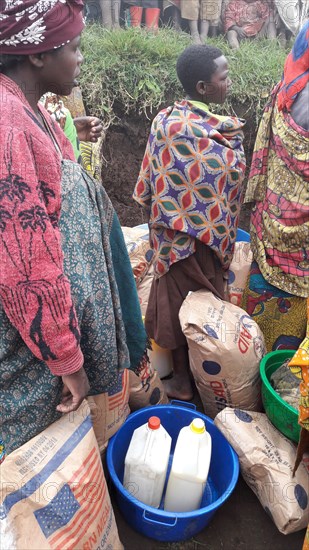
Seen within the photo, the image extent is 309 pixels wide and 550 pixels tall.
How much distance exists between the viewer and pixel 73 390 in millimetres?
1109

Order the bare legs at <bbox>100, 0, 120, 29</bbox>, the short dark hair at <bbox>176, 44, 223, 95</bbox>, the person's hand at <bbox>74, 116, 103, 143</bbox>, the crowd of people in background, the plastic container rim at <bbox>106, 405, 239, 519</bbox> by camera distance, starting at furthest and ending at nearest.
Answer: the crowd of people in background, the bare legs at <bbox>100, 0, 120, 29</bbox>, the person's hand at <bbox>74, 116, 103, 143</bbox>, the short dark hair at <bbox>176, 44, 223, 95</bbox>, the plastic container rim at <bbox>106, 405, 239, 519</bbox>

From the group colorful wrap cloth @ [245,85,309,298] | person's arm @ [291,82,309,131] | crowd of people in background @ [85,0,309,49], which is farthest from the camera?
crowd of people in background @ [85,0,309,49]

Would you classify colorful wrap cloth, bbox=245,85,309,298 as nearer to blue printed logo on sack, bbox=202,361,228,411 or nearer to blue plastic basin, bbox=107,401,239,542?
blue printed logo on sack, bbox=202,361,228,411

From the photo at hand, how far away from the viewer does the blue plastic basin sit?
1.52 m

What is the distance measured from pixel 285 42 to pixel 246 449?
574 cm

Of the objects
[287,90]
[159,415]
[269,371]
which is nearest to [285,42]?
[287,90]

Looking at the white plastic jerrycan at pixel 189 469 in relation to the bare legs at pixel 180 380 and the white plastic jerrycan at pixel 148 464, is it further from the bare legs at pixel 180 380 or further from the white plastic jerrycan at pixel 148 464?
the bare legs at pixel 180 380

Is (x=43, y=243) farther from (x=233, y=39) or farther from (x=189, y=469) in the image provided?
(x=233, y=39)

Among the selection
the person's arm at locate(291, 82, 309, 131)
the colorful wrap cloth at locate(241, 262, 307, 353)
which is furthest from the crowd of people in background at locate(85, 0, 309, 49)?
the colorful wrap cloth at locate(241, 262, 307, 353)

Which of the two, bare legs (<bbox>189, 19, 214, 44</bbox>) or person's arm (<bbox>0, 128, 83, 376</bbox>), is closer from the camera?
person's arm (<bbox>0, 128, 83, 376</bbox>)

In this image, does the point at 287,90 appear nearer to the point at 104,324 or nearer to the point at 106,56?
the point at 104,324

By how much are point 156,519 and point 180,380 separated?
863 mm

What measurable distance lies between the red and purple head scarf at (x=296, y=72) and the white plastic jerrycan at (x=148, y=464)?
1400 millimetres

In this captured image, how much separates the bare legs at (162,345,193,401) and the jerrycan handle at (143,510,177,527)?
820 millimetres
